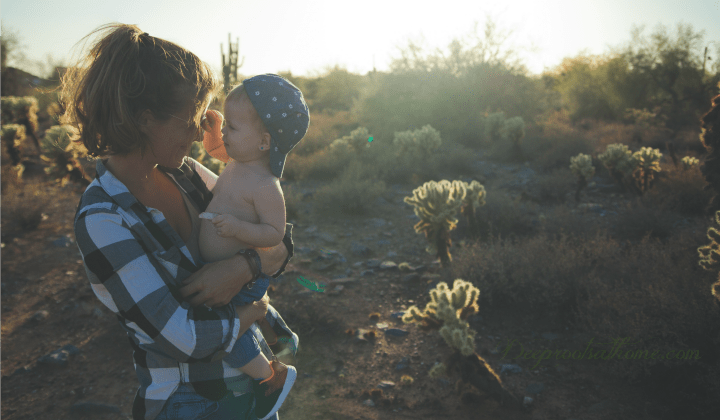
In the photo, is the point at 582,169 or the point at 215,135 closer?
the point at 215,135

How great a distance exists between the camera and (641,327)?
13.1 ft

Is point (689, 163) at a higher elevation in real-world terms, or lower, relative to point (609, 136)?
lower

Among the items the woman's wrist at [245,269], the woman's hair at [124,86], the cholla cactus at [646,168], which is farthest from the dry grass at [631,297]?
the woman's hair at [124,86]

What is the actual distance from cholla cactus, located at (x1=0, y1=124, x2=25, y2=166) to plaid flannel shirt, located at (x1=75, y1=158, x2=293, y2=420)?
39.2 ft

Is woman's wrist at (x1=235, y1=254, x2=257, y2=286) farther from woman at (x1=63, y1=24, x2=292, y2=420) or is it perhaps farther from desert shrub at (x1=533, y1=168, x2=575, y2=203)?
desert shrub at (x1=533, y1=168, x2=575, y2=203)

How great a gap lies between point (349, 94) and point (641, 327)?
112 feet

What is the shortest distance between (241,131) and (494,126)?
16.5 m

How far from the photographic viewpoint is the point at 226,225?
61.2 inches

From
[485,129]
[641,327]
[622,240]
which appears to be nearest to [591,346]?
[641,327]

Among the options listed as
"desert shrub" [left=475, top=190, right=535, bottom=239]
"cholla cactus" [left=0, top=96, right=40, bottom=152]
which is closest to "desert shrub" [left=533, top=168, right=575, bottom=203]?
"desert shrub" [left=475, top=190, right=535, bottom=239]

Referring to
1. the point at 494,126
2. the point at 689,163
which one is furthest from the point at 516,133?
the point at 689,163

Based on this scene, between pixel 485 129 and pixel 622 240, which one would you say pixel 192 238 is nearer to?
pixel 622 240

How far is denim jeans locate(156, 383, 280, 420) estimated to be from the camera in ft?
4.67

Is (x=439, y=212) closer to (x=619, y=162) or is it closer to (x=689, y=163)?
(x=619, y=162)
